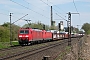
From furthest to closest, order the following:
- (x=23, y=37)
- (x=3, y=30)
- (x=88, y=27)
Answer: (x=88, y=27), (x=3, y=30), (x=23, y=37)

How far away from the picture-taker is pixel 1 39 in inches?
2746

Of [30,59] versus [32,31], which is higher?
[32,31]

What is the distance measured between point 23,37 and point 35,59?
24.8 metres

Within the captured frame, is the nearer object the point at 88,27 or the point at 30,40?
the point at 30,40

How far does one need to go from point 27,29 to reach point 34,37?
10.8 ft

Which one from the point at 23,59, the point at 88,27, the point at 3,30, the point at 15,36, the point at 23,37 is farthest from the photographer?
the point at 88,27

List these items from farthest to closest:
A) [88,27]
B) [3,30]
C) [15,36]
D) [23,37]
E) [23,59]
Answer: [88,27], [15,36], [3,30], [23,37], [23,59]

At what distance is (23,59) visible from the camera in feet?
69.0

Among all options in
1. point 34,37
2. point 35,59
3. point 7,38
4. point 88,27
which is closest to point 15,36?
point 7,38

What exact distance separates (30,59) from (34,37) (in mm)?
27858

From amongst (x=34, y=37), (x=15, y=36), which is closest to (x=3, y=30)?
(x=15, y=36)

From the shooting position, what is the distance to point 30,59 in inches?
A: 836

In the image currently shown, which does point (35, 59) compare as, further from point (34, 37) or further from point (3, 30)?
point (3, 30)

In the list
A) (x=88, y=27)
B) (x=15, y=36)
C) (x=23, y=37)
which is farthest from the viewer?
(x=88, y=27)
